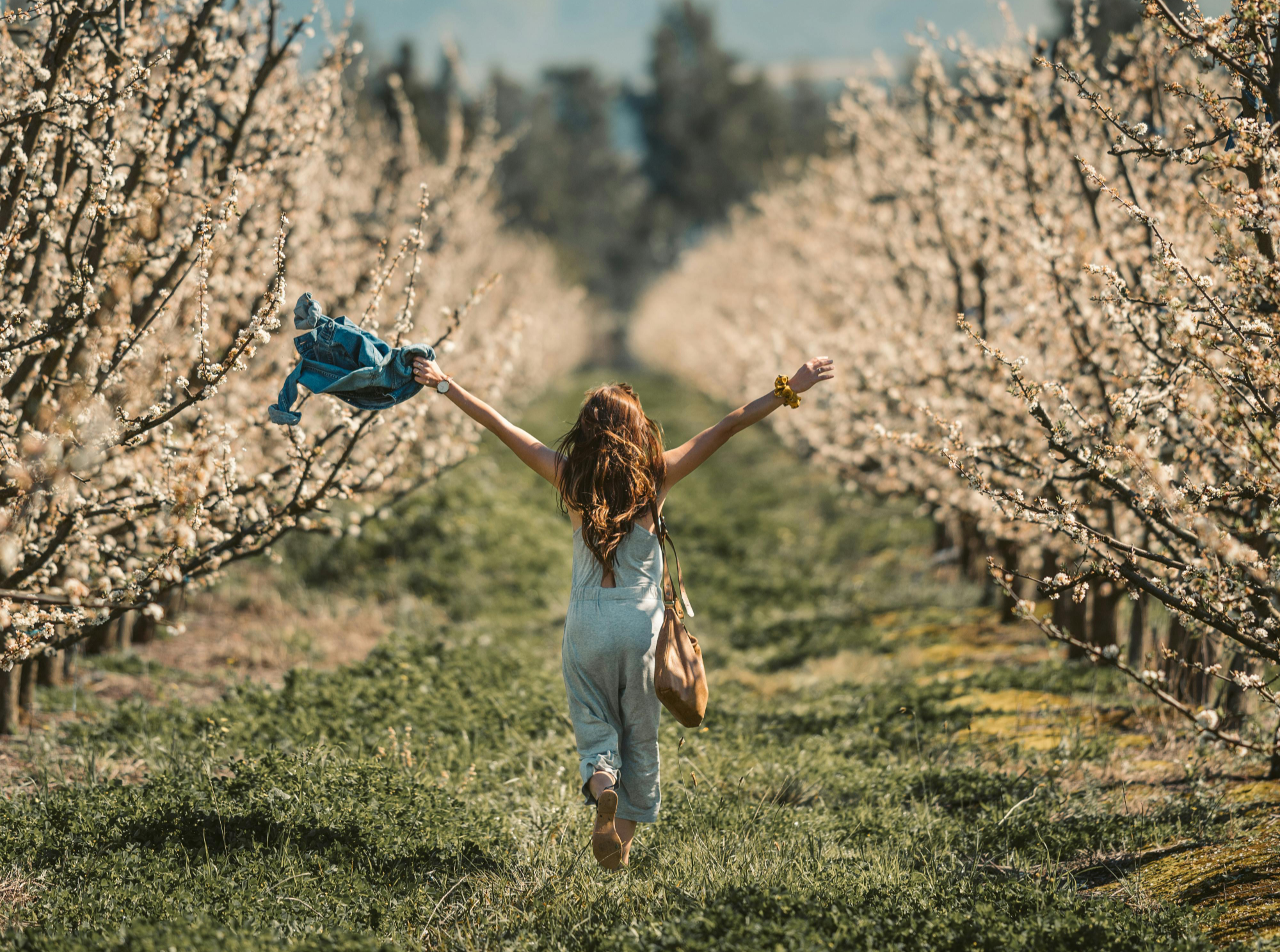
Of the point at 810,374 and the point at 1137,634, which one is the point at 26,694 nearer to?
the point at 810,374

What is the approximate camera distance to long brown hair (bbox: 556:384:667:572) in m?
3.46

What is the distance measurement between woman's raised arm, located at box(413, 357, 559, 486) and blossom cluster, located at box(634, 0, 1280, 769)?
1489 mm

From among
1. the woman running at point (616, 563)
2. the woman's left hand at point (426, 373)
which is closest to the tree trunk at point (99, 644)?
the woman's left hand at point (426, 373)

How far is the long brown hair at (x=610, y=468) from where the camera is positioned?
346cm

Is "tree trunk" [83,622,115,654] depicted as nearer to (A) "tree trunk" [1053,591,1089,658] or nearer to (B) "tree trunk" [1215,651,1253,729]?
(A) "tree trunk" [1053,591,1089,658]

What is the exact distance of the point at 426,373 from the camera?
3.62m

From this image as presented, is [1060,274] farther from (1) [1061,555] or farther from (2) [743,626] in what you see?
(2) [743,626]

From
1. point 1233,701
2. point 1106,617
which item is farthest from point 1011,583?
point 1233,701

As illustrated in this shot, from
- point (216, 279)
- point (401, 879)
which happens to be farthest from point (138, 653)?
point (401, 879)

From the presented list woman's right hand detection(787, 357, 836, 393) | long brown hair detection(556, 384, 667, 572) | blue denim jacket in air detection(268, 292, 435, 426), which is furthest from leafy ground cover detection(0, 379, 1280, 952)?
woman's right hand detection(787, 357, 836, 393)

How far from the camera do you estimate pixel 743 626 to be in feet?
27.3

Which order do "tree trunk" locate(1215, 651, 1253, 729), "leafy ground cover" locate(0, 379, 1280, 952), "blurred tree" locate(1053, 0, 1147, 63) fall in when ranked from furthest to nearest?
"blurred tree" locate(1053, 0, 1147, 63) < "tree trunk" locate(1215, 651, 1253, 729) < "leafy ground cover" locate(0, 379, 1280, 952)

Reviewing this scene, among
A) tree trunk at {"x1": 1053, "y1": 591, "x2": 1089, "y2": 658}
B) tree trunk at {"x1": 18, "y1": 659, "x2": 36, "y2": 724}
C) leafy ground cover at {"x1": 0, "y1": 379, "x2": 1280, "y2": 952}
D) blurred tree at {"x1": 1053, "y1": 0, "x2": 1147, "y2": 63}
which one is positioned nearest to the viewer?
leafy ground cover at {"x1": 0, "y1": 379, "x2": 1280, "y2": 952}

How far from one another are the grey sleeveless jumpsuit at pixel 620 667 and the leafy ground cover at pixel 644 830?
0.37m
